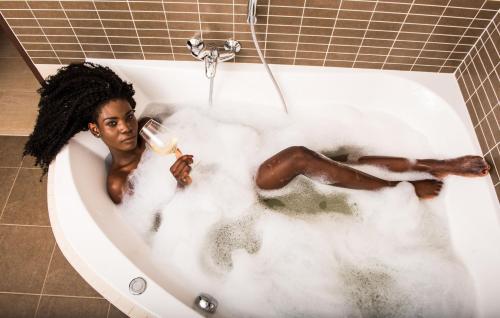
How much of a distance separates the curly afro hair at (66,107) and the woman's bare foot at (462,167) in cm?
128

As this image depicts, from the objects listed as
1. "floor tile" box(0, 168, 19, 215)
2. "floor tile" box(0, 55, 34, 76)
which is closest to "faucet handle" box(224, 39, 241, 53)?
"floor tile" box(0, 168, 19, 215)

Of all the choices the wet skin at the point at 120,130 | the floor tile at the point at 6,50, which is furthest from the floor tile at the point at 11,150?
the wet skin at the point at 120,130

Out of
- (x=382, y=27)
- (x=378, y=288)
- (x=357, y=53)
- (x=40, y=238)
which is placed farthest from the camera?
(x=40, y=238)

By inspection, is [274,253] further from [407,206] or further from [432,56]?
[432,56]

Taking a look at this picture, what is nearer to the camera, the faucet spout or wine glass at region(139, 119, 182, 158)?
wine glass at region(139, 119, 182, 158)

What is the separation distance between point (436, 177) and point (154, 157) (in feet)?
3.87

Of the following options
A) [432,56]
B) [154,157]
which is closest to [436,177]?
[432,56]

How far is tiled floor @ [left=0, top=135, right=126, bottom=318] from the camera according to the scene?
1477 millimetres

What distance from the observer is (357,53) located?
1523 mm

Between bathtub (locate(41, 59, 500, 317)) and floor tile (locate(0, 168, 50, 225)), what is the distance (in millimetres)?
503

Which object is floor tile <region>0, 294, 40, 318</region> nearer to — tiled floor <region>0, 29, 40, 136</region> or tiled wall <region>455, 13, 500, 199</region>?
tiled floor <region>0, 29, 40, 136</region>

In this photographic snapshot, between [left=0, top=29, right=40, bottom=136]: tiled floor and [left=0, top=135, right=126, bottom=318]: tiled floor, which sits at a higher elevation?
[left=0, top=29, right=40, bottom=136]: tiled floor

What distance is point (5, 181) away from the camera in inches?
70.0

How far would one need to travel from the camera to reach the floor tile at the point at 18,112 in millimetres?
1932
